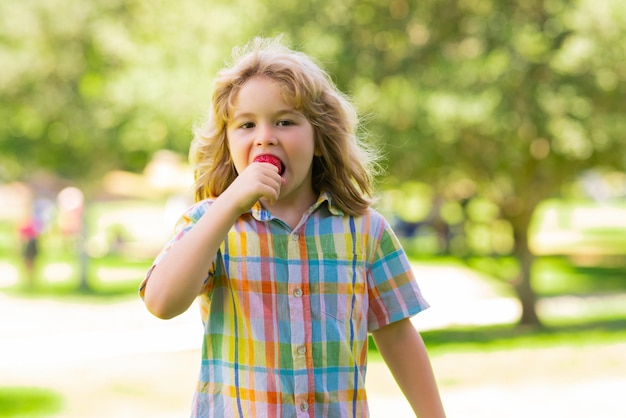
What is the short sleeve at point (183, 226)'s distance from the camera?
2.19 meters

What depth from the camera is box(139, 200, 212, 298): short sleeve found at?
219 cm

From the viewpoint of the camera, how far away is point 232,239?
2277 millimetres

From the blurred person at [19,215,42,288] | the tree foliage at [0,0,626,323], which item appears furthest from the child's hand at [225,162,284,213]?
the blurred person at [19,215,42,288]

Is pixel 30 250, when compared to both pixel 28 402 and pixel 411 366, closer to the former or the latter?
pixel 28 402

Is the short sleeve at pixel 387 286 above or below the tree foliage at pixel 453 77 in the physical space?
below

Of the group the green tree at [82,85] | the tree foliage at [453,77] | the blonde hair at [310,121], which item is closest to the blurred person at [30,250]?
the green tree at [82,85]

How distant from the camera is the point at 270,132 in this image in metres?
2.27

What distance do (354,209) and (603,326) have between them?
445 inches

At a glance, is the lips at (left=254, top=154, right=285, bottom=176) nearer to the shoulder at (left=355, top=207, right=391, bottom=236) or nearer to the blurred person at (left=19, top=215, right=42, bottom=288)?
the shoulder at (left=355, top=207, right=391, bottom=236)

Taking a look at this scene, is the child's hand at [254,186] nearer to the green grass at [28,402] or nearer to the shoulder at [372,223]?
the shoulder at [372,223]

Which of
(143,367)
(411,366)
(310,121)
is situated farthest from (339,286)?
(143,367)

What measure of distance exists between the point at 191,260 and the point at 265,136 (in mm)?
364

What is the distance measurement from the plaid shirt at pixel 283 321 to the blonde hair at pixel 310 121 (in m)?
0.15

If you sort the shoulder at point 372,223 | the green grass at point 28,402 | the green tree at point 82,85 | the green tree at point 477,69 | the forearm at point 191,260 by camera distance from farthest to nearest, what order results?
1. the green tree at point 82,85
2. the green tree at point 477,69
3. the green grass at point 28,402
4. the shoulder at point 372,223
5. the forearm at point 191,260
